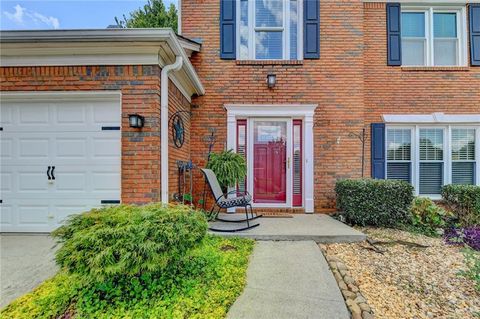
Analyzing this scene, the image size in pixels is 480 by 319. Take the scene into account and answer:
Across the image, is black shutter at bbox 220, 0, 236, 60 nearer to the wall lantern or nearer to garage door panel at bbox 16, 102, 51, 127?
the wall lantern

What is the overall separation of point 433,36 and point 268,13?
4035mm

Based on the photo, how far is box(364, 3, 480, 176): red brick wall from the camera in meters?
6.22

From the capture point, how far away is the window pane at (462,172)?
6.30 metres

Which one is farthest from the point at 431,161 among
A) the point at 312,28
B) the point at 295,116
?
the point at 312,28

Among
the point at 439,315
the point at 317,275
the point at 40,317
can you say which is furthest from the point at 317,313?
the point at 40,317

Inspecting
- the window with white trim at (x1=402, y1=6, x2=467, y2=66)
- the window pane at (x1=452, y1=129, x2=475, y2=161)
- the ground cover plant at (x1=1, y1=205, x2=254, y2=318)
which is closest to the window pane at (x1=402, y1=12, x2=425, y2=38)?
the window with white trim at (x1=402, y1=6, x2=467, y2=66)

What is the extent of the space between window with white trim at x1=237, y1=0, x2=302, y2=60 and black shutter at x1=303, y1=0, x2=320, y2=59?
22 cm

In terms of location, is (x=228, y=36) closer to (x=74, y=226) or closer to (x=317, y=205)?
(x=317, y=205)

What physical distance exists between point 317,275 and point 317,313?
2.32 ft

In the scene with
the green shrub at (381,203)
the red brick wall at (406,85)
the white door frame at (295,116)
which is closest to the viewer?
the green shrub at (381,203)

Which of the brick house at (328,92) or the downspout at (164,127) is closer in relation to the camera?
the downspout at (164,127)

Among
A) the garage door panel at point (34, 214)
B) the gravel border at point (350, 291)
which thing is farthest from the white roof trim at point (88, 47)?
the gravel border at point (350, 291)

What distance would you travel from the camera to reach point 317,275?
9.41 feet

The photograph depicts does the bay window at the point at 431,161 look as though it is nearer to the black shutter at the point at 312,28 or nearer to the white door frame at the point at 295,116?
the white door frame at the point at 295,116
